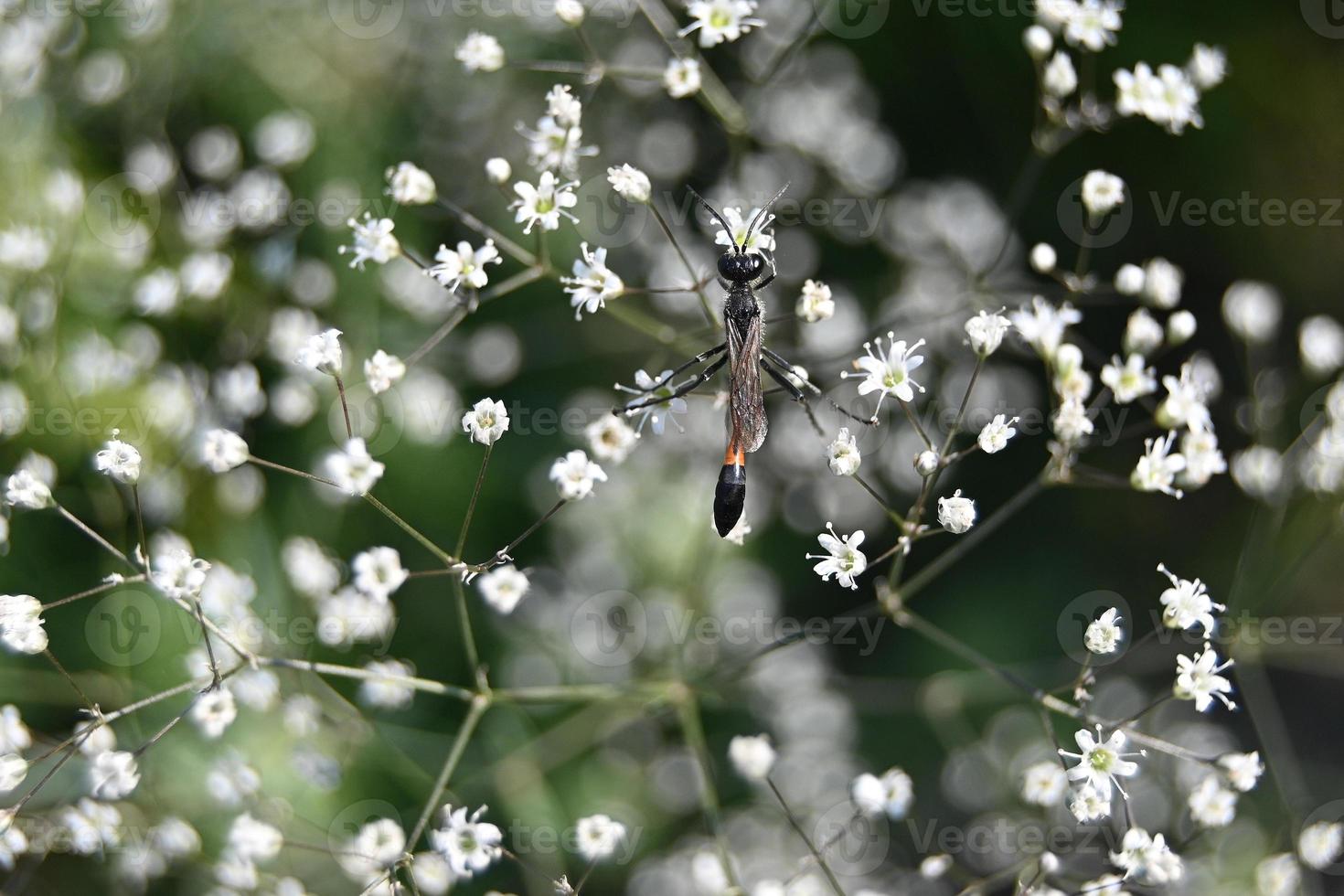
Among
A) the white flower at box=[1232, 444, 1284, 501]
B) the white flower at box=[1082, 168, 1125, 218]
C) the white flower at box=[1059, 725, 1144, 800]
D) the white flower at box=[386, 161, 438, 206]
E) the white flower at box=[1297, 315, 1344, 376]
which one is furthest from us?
the white flower at box=[1297, 315, 1344, 376]

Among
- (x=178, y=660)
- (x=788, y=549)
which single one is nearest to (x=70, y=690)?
(x=178, y=660)

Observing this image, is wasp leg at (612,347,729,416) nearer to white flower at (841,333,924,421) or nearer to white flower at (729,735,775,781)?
white flower at (841,333,924,421)

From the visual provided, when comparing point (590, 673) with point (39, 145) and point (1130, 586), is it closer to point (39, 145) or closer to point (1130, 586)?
point (1130, 586)

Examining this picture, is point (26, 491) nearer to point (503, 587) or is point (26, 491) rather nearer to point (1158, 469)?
point (503, 587)

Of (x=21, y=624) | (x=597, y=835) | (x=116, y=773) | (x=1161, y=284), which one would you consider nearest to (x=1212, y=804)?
(x=1161, y=284)

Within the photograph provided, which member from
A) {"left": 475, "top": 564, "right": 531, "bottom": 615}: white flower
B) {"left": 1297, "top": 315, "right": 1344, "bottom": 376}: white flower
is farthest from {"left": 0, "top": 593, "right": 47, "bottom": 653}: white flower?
{"left": 1297, "top": 315, "right": 1344, "bottom": 376}: white flower

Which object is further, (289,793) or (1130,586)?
(1130,586)
